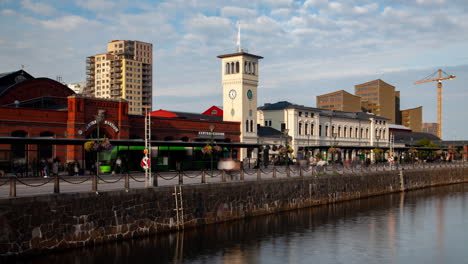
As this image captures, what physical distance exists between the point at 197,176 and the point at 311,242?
11569 millimetres

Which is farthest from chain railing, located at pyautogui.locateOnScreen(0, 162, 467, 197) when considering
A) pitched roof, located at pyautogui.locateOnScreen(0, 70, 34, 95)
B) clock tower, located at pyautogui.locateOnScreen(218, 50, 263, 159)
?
pitched roof, located at pyautogui.locateOnScreen(0, 70, 34, 95)

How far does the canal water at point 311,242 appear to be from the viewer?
2477cm

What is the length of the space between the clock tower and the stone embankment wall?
35.4 metres

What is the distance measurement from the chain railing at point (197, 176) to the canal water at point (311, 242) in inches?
127

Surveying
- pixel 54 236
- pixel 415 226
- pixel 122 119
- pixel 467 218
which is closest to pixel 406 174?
pixel 467 218

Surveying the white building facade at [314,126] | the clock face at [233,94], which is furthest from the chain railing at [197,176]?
the clock face at [233,94]

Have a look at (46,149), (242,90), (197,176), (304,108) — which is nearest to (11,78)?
(46,149)

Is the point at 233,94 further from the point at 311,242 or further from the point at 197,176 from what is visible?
the point at 311,242

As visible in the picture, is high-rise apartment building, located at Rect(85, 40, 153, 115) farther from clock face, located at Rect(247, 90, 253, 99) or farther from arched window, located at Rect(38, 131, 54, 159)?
arched window, located at Rect(38, 131, 54, 159)

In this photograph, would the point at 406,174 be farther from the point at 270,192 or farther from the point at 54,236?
the point at 54,236

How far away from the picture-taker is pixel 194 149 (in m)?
54.8

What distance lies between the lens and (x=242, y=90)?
80.1 m

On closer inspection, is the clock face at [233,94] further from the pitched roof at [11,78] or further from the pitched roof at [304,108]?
the pitched roof at [11,78]

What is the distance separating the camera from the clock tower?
8000 cm
